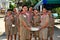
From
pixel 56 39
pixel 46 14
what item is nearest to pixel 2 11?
pixel 56 39

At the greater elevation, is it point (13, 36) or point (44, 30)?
point (44, 30)

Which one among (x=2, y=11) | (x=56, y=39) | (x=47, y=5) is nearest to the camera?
(x=56, y=39)

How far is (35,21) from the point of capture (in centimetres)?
1134

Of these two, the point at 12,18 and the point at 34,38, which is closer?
the point at 12,18

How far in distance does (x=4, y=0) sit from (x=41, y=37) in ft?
176

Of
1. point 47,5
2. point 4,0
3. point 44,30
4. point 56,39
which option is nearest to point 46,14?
point 44,30

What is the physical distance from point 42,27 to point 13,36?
12.5 ft

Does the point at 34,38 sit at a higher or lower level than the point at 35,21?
lower

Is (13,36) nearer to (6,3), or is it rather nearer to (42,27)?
(42,27)

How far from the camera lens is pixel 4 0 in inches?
2464

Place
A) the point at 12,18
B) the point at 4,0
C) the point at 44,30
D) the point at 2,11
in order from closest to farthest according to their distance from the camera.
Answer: the point at 44,30 → the point at 12,18 → the point at 2,11 → the point at 4,0

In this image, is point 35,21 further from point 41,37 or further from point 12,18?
point 41,37

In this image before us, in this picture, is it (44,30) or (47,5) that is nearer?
(44,30)

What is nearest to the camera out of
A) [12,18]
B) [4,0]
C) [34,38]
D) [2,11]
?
[12,18]
